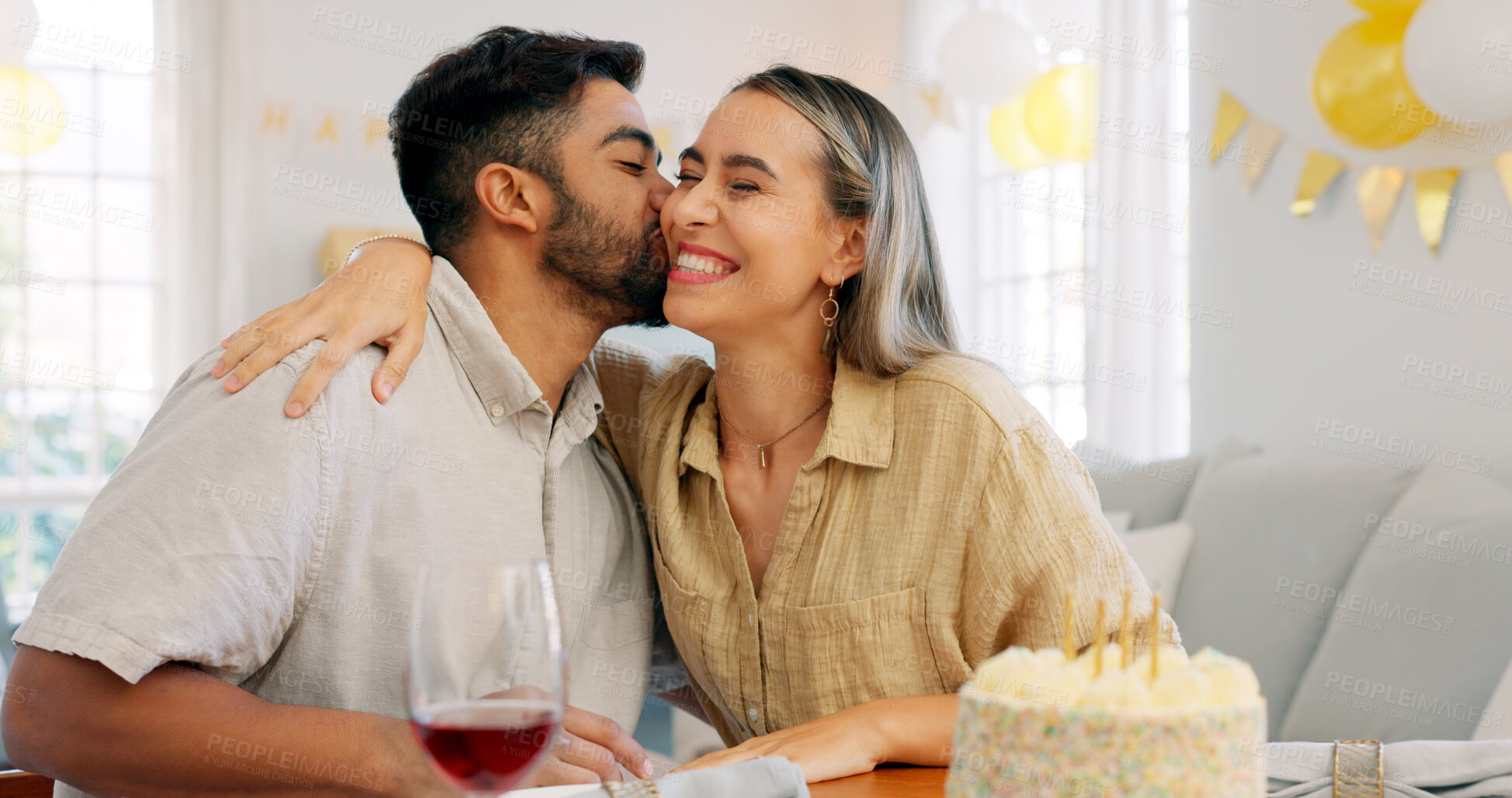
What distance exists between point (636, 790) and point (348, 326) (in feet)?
2.29

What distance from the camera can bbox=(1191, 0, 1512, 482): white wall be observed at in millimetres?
2393

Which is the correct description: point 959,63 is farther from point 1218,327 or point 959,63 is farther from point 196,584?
point 196,584

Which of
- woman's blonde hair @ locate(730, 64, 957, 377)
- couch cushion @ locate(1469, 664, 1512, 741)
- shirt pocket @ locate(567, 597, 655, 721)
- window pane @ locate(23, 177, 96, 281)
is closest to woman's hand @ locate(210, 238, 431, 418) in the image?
shirt pocket @ locate(567, 597, 655, 721)

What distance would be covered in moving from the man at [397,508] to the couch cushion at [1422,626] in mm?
1315

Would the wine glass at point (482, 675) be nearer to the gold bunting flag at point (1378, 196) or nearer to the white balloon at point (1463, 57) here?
the white balloon at point (1463, 57)

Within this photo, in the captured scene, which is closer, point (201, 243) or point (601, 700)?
point (601, 700)

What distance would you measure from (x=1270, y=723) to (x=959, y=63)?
239cm

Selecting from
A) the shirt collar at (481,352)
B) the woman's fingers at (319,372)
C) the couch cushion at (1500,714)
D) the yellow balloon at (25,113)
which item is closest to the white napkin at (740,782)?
the woman's fingers at (319,372)

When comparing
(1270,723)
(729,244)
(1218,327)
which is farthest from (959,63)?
(729,244)

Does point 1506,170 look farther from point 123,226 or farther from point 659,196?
point 123,226

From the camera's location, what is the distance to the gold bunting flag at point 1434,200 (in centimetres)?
246

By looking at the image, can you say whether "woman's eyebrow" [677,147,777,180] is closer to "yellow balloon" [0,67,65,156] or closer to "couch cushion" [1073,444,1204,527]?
"couch cushion" [1073,444,1204,527]

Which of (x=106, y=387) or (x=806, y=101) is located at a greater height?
(x=806, y=101)

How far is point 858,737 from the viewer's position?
1.06 metres
